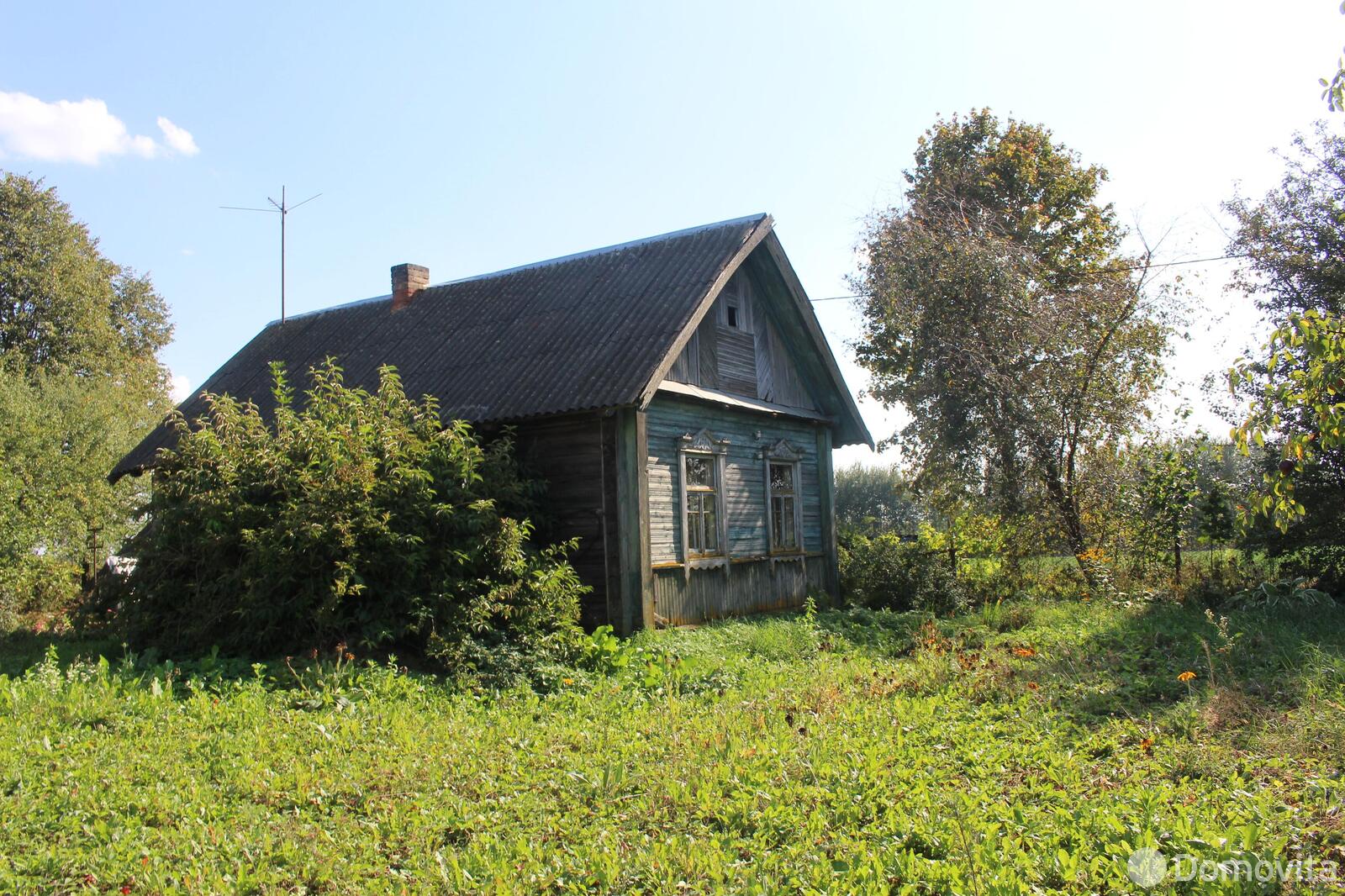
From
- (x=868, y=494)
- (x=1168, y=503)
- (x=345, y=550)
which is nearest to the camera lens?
(x=345, y=550)

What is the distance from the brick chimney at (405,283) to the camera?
1714 centimetres

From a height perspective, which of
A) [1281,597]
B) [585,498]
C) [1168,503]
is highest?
[585,498]

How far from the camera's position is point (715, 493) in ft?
44.3

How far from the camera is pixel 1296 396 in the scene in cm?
369

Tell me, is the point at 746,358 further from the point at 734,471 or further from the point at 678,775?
the point at 678,775

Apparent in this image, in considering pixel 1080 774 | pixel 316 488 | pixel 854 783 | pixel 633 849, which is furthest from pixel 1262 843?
pixel 316 488

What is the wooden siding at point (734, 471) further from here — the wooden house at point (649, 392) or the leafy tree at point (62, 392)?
the leafy tree at point (62, 392)

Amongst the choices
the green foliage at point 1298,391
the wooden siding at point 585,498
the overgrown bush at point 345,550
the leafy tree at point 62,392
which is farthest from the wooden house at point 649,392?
the green foliage at point 1298,391

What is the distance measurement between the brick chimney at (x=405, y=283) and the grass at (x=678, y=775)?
364 inches

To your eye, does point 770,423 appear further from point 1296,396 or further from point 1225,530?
point 1296,396

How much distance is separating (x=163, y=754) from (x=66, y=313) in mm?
28648

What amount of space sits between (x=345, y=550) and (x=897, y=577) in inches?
367

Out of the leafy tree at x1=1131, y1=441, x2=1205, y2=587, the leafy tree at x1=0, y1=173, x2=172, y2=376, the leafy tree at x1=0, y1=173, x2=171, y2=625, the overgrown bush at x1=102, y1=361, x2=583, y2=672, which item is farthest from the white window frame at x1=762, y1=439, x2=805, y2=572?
the leafy tree at x1=0, y1=173, x2=172, y2=376

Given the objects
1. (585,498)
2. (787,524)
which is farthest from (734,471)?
(585,498)
